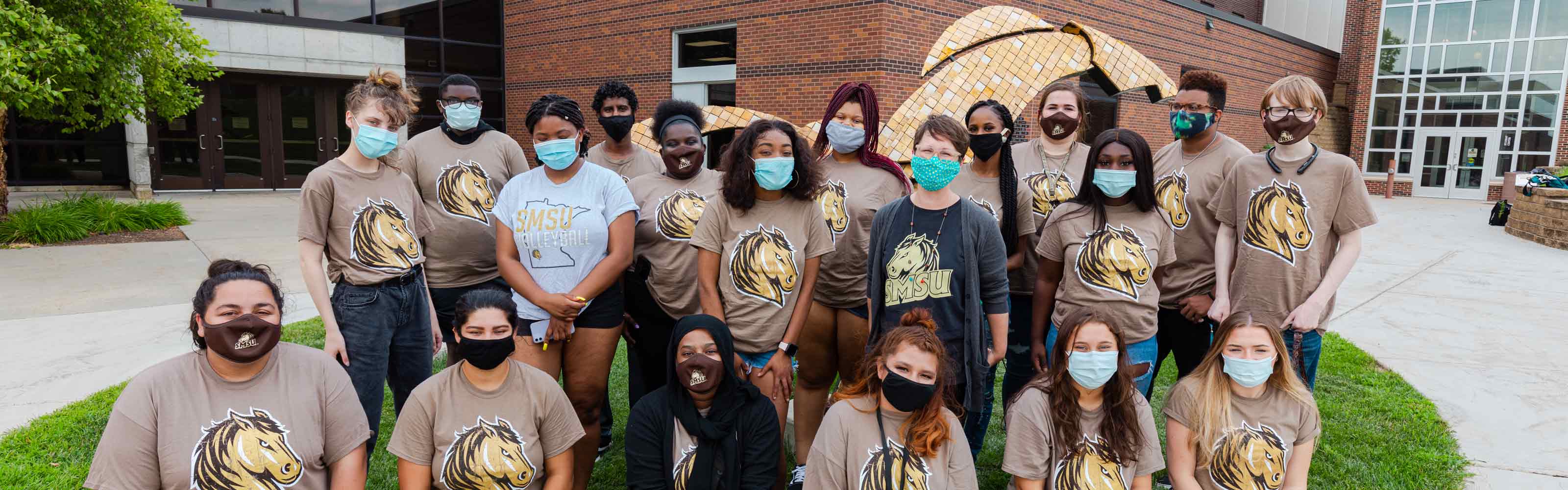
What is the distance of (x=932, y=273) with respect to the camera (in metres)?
3.29

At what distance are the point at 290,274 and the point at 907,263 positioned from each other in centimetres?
836

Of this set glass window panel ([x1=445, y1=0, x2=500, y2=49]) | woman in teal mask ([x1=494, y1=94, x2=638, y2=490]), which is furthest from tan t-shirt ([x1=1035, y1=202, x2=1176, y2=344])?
glass window panel ([x1=445, y1=0, x2=500, y2=49])

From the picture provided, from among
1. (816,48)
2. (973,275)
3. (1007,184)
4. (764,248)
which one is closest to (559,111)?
(764,248)

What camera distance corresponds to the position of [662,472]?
3.19 m

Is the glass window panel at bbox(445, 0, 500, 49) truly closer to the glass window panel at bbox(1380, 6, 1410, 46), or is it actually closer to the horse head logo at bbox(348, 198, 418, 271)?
the horse head logo at bbox(348, 198, 418, 271)

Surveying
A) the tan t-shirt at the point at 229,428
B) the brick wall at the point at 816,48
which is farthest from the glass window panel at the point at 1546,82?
the tan t-shirt at the point at 229,428

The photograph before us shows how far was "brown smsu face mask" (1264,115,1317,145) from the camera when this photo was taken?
3.53 meters

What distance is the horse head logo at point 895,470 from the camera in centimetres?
292

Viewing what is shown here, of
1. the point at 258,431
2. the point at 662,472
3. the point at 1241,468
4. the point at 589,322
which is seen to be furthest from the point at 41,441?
the point at 1241,468

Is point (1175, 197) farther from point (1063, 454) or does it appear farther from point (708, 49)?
point (708, 49)

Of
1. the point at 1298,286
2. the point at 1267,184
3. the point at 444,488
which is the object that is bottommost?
the point at 444,488

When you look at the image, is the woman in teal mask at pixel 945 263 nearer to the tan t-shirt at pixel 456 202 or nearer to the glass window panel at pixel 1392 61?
the tan t-shirt at pixel 456 202

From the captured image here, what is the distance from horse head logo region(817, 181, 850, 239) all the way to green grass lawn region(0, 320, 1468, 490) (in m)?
1.40

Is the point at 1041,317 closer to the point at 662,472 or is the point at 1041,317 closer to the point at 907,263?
the point at 907,263
